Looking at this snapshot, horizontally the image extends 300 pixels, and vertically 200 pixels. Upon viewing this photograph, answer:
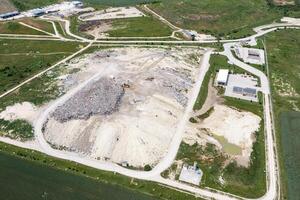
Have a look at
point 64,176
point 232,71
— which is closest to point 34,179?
point 64,176

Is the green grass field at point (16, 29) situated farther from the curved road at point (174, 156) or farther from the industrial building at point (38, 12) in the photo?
the curved road at point (174, 156)

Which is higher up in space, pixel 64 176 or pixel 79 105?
pixel 79 105

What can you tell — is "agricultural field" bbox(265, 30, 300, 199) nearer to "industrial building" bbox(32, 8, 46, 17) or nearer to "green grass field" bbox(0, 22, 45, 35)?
"green grass field" bbox(0, 22, 45, 35)

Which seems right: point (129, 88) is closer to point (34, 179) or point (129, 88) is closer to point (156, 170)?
point (156, 170)

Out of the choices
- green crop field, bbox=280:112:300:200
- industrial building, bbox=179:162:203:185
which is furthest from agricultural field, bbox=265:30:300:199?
industrial building, bbox=179:162:203:185

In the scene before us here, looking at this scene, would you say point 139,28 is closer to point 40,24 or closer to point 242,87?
point 40,24

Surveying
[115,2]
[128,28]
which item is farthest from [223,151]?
[115,2]
